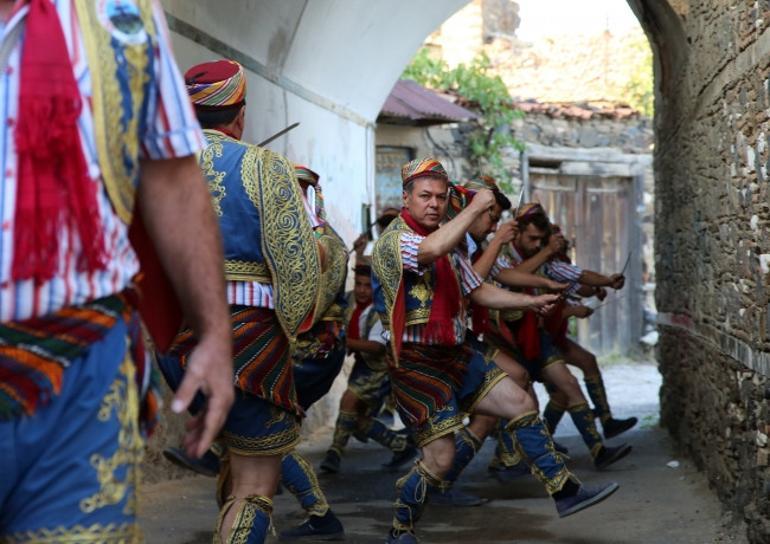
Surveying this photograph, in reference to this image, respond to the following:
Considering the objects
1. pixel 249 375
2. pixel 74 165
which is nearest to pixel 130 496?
pixel 74 165

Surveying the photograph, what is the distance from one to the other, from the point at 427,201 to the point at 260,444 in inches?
71.8

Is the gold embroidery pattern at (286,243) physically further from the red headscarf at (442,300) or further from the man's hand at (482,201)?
the red headscarf at (442,300)

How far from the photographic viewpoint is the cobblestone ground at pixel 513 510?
6.29 m

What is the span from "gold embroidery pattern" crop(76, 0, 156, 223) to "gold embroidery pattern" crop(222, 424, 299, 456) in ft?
7.39

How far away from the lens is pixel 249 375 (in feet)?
14.2

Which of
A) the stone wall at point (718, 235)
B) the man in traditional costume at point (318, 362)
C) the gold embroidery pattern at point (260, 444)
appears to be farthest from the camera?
the man in traditional costume at point (318, 362)

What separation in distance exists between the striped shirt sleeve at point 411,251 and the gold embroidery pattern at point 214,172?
4.32 feet

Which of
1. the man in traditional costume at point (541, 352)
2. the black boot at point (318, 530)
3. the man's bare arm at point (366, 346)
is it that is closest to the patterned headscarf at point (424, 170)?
the black boot at point (318, 530)

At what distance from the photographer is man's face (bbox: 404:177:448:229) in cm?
579

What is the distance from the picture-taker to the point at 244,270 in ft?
14.5

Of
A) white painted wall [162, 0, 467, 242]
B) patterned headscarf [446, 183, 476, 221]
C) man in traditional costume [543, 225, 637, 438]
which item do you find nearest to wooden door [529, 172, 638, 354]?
white painted wall [162, 0, 467, 242]

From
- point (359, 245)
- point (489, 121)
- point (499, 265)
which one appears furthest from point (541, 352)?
point (489, 121)

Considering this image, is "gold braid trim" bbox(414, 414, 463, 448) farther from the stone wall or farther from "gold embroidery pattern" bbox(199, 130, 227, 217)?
"gold embroidery pattern" bbox(199, 130, 227, 217)

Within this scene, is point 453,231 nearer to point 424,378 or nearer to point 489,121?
point 424,378
